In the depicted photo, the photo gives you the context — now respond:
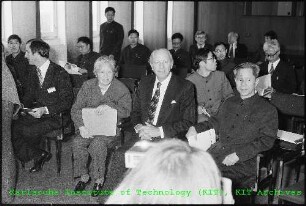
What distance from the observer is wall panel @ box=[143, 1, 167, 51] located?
1022 cm

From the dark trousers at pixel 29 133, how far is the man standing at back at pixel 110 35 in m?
3.96

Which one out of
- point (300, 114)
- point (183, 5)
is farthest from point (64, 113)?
point (183, 5)

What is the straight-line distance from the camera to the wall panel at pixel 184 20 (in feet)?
37.2

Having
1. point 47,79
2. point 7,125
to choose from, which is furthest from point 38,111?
point 7,125

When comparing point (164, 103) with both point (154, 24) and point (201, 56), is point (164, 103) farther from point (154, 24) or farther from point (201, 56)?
point (154, 24)

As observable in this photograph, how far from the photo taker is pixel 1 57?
3283mm

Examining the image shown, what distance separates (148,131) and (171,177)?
2.35m

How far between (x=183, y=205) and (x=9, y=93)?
2.37 metres

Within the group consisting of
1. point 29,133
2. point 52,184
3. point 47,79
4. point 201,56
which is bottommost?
point 52,184

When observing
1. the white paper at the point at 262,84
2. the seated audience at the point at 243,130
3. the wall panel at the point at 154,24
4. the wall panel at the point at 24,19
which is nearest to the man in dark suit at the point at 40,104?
the seated audience at the point at 243,130

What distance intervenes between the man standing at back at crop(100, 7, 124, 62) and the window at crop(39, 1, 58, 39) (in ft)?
3.06

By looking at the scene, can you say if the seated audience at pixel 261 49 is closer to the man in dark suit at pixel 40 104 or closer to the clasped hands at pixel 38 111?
the man in dark suit at pixel 40 104

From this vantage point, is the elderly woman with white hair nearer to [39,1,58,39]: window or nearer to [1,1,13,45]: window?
[1,1,13,45]: window

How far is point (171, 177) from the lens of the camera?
118 cm
